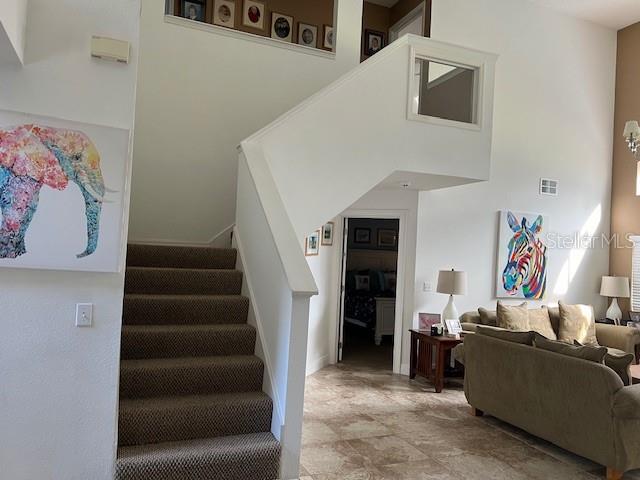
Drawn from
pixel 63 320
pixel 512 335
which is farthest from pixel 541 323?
pixel 63 320

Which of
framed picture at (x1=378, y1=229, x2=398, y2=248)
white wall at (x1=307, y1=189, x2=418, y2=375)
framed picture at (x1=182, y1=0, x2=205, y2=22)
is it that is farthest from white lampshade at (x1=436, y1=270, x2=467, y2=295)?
framed picture at (x1=182, y1=0, x2=205, y2=22)

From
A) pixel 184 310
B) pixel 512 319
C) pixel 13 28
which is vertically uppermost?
pixel 13 28

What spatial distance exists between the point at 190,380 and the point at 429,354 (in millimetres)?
3356

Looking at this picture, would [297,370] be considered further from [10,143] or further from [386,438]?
[10,143]

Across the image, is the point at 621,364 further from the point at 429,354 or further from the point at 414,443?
the point at 429,354

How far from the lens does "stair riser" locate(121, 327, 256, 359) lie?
11.5 ft

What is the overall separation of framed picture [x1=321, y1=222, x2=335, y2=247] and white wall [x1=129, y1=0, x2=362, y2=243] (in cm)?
124

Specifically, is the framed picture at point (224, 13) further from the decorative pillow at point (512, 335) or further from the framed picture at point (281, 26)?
the decorative pillow at point (512, 335)

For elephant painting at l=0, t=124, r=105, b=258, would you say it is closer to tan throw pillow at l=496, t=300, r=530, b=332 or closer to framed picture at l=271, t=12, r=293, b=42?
tan throw pillow at l=496, t=300, r=530, b=332

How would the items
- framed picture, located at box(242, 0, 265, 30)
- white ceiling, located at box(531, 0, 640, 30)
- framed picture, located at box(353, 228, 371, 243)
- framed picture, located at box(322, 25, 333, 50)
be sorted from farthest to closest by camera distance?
1. framed picture, located at box(353, 228, 371, 243)
2. framed picture, located at box(322, 25, 333, 50)
3. white ceiling, located at box(531, 0, 640, 30)
4. framed picture, located at box(242, 0, 265, 30)

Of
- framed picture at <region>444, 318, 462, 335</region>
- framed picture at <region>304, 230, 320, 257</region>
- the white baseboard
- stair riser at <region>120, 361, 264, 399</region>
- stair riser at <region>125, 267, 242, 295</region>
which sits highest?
framed picture at <region>304, 230, 320, 257</region>

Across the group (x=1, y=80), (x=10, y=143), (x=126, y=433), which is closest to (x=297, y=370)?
(x=126, y=433)

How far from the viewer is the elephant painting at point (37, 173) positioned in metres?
2.57

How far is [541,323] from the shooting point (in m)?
6.20
